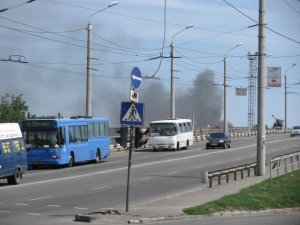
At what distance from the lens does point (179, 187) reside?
83.3 ft

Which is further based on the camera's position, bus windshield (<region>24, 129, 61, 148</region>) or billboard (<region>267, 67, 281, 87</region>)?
billboard (<region>267, 67, 281, 87</region>)

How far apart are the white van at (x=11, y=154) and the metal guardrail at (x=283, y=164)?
10.0m

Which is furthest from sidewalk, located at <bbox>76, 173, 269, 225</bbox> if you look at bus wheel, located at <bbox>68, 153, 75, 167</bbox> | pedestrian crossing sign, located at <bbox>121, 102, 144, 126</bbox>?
bus wheel, located at <bbox>68, 153, 75, 167</bbox>

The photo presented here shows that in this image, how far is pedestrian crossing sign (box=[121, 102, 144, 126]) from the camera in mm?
17203

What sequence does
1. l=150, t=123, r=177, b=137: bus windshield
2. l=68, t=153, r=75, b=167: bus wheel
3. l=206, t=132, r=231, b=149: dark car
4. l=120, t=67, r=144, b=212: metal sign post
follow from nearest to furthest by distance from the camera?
1. l=120, t=67, r=144, b=212: metal sign post
2. l=68, t=153, r=75, b=167: bus wheel
3. l=150, t=123, r=177, b=137: bus windshield
4. l=206, t=132, r=231, b=149: dark car

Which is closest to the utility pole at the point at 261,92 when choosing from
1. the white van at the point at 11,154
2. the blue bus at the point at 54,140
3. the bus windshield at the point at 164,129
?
the white van at the point at 11,154

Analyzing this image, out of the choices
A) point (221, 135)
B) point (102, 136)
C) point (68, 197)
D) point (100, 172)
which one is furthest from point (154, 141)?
point (68, 197)

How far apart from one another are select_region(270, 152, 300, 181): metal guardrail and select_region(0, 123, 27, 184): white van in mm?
10024

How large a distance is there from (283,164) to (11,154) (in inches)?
512

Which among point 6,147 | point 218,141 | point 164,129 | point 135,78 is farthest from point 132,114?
point 218,141

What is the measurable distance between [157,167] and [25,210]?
65.0 feet

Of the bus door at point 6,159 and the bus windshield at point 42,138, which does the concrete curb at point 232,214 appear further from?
the bus windshield at point 42,138

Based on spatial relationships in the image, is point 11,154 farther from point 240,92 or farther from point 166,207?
point 240,92

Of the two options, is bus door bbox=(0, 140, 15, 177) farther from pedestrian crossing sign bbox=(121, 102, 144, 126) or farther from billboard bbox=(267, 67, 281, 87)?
billboard bbox=(267, 67, 281, 87)
